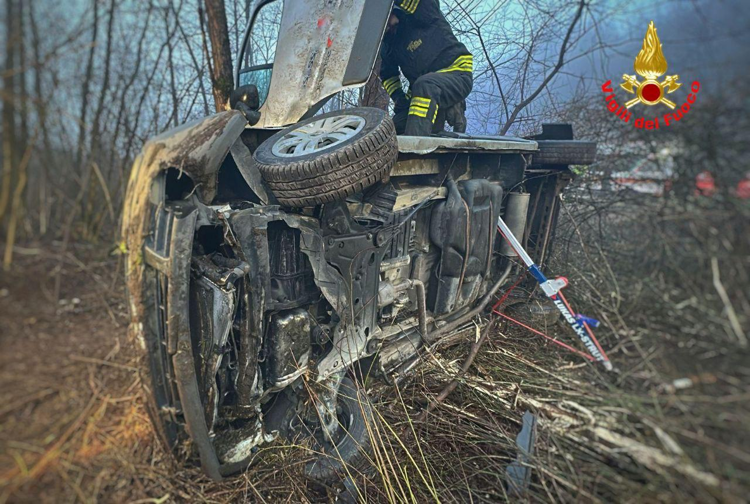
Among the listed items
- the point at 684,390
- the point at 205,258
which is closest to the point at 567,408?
the point at 684,390

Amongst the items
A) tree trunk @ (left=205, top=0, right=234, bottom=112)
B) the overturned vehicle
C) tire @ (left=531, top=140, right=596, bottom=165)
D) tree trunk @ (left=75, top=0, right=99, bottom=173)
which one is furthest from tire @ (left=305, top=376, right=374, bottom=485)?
tree trunk @ (left=205, top=0, right=234, bottom=112)

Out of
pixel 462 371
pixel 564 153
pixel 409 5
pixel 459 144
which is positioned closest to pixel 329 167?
pixel 459 144

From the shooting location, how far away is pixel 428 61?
326 cm

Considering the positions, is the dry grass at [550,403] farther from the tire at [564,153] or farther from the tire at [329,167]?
the tire at [564,153]

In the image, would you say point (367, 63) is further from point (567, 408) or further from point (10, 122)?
point (567, 408)

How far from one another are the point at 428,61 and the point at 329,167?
1.94 meters

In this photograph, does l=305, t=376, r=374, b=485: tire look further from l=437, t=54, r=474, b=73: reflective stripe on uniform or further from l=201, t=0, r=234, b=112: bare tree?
l=201, t=0, r=234, b=112: bare tree

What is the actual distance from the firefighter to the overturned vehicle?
0.42 meters

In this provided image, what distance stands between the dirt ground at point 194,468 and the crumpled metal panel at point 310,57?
1514mm

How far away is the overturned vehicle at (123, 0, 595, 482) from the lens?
5.25 feet

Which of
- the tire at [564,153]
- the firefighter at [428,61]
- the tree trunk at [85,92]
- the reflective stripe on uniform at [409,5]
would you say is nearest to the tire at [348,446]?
the tree trunk at [85,92]

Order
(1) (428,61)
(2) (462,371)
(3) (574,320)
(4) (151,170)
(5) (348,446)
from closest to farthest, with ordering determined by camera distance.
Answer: (4) (151,170), (3) (574,320), (5) (348,446), (2) (462,371), (1) (428,61)

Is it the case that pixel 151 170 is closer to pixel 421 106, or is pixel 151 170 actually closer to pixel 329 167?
pixel 329 167

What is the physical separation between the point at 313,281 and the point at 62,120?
1172mm
